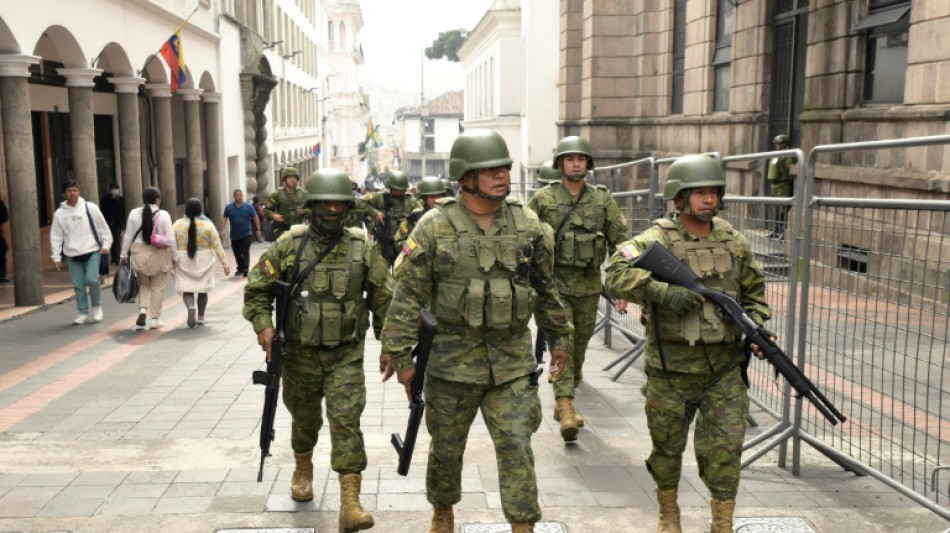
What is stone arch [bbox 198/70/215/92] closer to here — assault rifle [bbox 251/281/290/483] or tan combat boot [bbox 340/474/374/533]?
assault rifle [bbox 251/281/290/483]

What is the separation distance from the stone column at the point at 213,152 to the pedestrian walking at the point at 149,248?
1408 centimetres

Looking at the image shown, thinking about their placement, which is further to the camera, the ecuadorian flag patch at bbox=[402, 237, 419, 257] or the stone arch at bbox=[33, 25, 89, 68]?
the stone arch at bbox=[33, 25, 89, 68]

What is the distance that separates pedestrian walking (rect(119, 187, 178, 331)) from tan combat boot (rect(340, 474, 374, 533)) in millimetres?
6613

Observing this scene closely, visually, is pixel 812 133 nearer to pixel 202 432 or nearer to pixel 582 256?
pixel 582 256

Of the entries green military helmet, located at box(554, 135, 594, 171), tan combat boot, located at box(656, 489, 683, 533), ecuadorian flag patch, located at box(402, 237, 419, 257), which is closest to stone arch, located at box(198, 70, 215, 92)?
green military helmet, located at box(554, 135, 594, 171)

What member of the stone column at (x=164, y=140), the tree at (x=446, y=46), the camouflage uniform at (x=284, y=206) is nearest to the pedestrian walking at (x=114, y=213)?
the stone column at (x=164, y=140)

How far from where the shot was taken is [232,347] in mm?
9867

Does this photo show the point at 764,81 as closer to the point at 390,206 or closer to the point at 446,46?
the point at 390,206

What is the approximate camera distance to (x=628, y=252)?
4656 mm

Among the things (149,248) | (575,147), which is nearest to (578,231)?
(575,147)

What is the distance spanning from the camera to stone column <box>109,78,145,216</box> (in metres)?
16.9

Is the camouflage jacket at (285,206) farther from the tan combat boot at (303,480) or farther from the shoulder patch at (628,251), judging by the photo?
the shoulder patch at (628,251)

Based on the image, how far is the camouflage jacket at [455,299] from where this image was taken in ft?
14.1

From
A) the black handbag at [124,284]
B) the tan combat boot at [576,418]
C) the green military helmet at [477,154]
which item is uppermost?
the green military helmet at [477,154]
